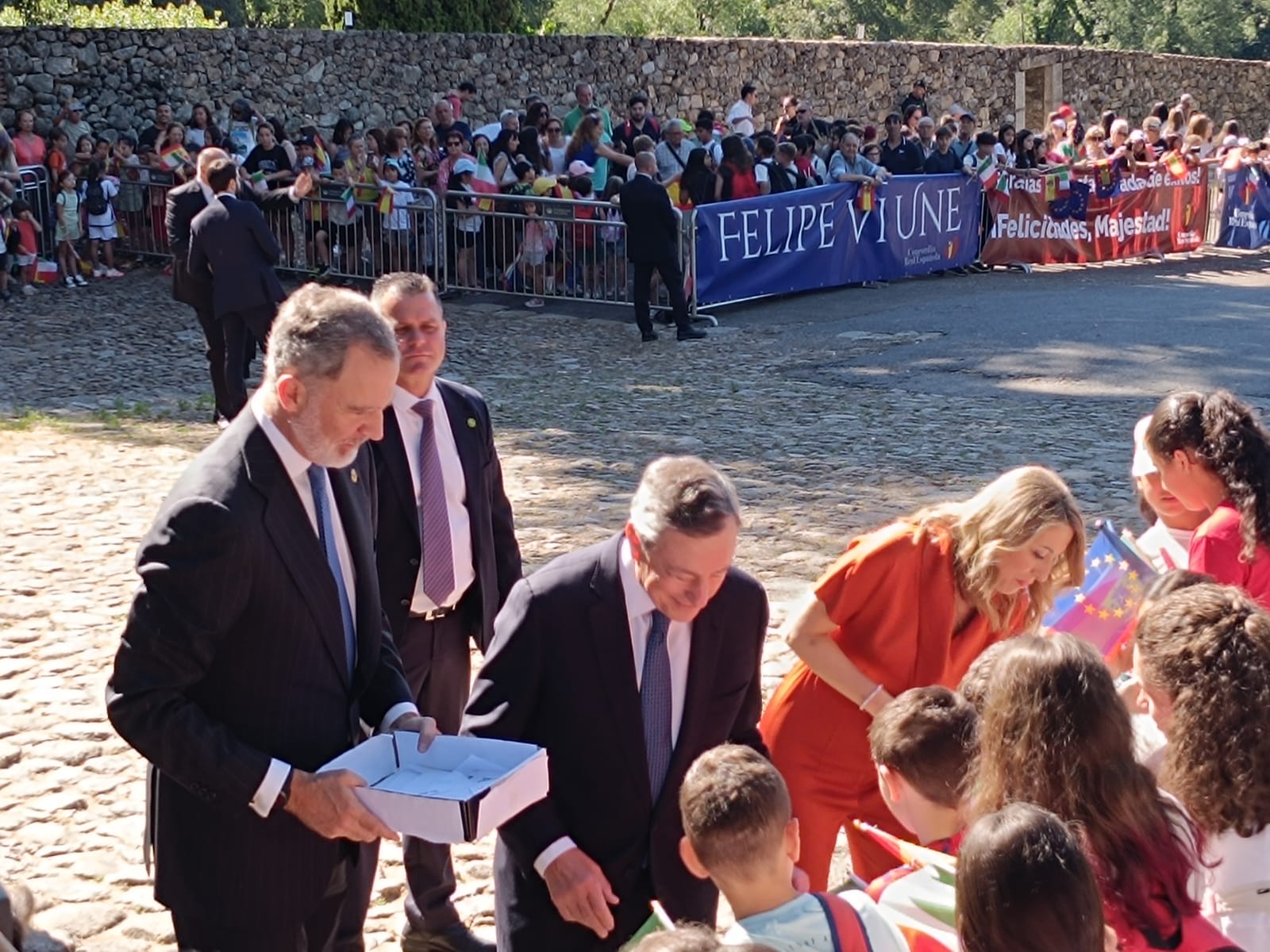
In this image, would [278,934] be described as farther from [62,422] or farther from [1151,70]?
[1151,70]

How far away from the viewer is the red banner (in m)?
20.5

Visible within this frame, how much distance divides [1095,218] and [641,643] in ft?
63.2

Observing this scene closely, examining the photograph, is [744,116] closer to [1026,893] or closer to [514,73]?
[514,73]

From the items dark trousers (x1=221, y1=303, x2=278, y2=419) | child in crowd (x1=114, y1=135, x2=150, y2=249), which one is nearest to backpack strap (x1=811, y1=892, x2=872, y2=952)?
dark trousers (x1=221, y1=303, x2=278, y2=419)

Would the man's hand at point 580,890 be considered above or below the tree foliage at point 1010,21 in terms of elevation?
below

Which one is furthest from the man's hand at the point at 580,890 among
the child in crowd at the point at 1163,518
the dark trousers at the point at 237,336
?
the dark trousers at the point at 237,336

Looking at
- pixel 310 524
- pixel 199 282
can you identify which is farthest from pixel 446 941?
pixel 199 282

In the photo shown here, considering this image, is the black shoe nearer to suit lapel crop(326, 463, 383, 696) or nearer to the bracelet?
the bracelet

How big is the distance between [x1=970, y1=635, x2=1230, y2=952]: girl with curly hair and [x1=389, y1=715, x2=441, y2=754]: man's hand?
1.11 meters

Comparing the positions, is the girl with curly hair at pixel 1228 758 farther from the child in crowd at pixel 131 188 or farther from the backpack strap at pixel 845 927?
the child in crowd at pixel 131 188

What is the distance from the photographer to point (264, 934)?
3227 mm

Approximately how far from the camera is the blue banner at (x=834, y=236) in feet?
54.1

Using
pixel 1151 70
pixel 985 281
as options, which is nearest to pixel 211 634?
pixel 985 281

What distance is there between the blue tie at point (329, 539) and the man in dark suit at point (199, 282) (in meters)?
8.67
